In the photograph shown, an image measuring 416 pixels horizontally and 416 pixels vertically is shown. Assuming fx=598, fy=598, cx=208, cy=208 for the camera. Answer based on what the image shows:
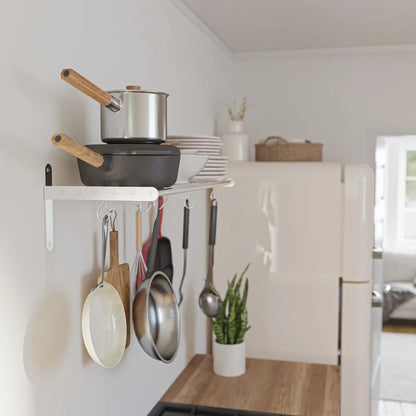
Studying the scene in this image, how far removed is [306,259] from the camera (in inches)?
101

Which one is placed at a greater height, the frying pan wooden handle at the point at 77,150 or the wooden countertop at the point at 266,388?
the frying pan wooden handle at the point at 77,150

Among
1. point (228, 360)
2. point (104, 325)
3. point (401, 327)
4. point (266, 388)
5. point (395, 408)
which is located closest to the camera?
point (104, 325)

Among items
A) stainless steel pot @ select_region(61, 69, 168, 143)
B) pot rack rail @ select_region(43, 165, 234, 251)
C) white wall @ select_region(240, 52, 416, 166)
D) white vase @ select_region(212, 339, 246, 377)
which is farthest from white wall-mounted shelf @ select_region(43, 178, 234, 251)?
white wall @ select_region(240, 52, 416, 166)

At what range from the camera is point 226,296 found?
96.3 inches

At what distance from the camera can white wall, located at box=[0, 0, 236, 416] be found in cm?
117

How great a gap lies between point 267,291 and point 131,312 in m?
1.16

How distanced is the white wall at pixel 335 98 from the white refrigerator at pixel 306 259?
733 mm

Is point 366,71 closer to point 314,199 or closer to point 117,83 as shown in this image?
point 314,199

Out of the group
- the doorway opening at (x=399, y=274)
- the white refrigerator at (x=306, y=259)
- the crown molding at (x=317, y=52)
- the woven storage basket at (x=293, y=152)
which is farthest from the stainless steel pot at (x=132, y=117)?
the doorway opening at (x=399, y=274)

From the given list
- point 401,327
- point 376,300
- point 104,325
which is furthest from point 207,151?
point 401,327

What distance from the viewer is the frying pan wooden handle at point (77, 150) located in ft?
3.60

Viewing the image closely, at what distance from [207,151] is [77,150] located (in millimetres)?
843

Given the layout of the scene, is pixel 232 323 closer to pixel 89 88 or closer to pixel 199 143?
pixel 199 143

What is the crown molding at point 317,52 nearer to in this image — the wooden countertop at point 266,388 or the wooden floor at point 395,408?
the wooden countertop at point 266,388
